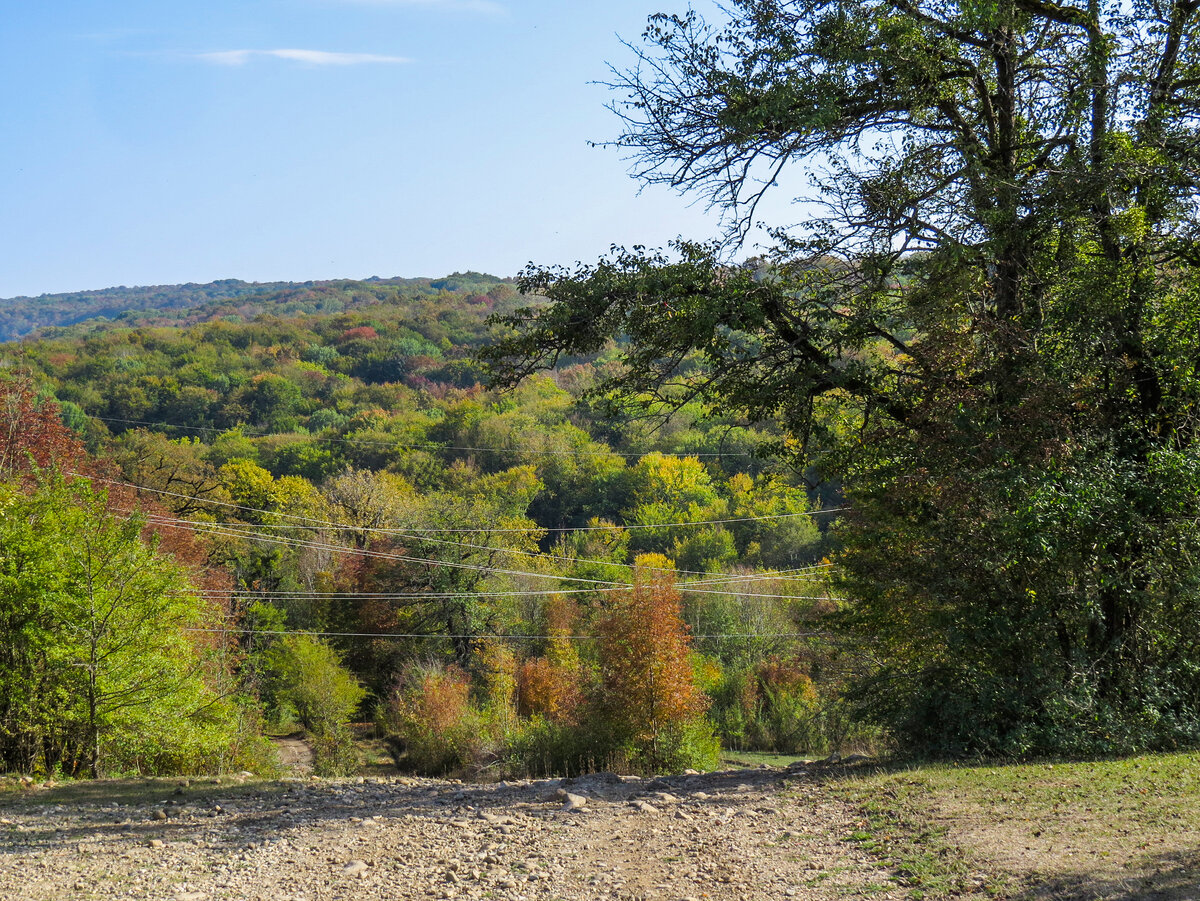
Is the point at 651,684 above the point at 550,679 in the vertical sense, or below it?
above

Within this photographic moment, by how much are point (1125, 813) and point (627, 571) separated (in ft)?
135

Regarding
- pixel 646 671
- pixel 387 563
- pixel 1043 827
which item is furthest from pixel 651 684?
pixel 387 563

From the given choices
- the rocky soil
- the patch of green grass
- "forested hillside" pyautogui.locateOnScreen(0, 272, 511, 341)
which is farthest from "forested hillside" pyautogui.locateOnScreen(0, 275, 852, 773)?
"forested hillside" pyautogui.locateOnScreen(0, 272, 511, 341)

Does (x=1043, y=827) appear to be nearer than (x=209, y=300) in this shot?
Yes

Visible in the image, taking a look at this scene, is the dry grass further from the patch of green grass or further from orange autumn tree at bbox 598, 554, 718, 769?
the patch of green grass

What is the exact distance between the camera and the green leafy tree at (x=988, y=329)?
373 inches

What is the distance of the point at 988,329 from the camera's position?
33.5ft

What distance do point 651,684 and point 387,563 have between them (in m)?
19.2

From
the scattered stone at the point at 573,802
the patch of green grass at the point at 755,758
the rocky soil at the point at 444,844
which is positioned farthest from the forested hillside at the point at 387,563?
the scattered stone at the point at 573,802

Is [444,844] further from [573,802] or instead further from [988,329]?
[988,329]

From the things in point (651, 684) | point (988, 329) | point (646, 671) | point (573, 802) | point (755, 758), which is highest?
point (988, 329)

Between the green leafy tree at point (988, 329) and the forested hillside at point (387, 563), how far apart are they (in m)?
1.73

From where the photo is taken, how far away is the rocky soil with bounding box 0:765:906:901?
5801mm

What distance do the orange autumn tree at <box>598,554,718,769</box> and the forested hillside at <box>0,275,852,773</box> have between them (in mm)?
90
